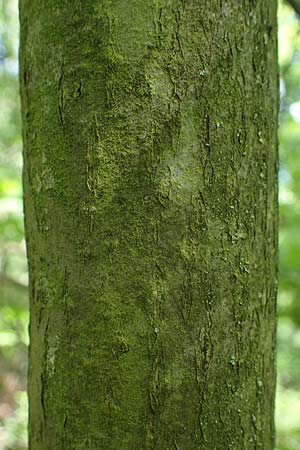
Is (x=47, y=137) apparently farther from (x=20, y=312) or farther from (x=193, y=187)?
(x=20, y=312)

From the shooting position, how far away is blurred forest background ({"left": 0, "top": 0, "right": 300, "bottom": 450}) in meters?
3.20

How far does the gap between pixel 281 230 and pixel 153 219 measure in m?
2.91

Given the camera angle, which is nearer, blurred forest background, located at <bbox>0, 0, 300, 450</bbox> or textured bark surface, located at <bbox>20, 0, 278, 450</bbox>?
textured bark surface, located at <bbox>20, 0, 278, 450</bbox>

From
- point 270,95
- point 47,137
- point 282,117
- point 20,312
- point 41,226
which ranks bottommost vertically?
point 41,226

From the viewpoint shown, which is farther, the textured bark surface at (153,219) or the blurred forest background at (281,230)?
the blurred forest background at (281,230)

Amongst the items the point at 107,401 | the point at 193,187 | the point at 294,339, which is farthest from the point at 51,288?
the point at 294,339

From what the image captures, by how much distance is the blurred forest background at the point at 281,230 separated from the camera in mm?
3197

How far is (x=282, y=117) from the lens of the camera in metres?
4.24

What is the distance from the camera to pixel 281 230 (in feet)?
11.6

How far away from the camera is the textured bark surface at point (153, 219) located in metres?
0.81

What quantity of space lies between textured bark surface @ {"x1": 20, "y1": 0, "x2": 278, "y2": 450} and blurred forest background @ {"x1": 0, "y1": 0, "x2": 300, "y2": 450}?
4.33 ft

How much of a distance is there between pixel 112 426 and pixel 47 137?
0.55 meters

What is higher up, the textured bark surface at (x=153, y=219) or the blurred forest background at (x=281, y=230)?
the blurred forest background at (x=281, y=230)

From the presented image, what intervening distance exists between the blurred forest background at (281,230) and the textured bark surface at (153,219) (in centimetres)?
132
